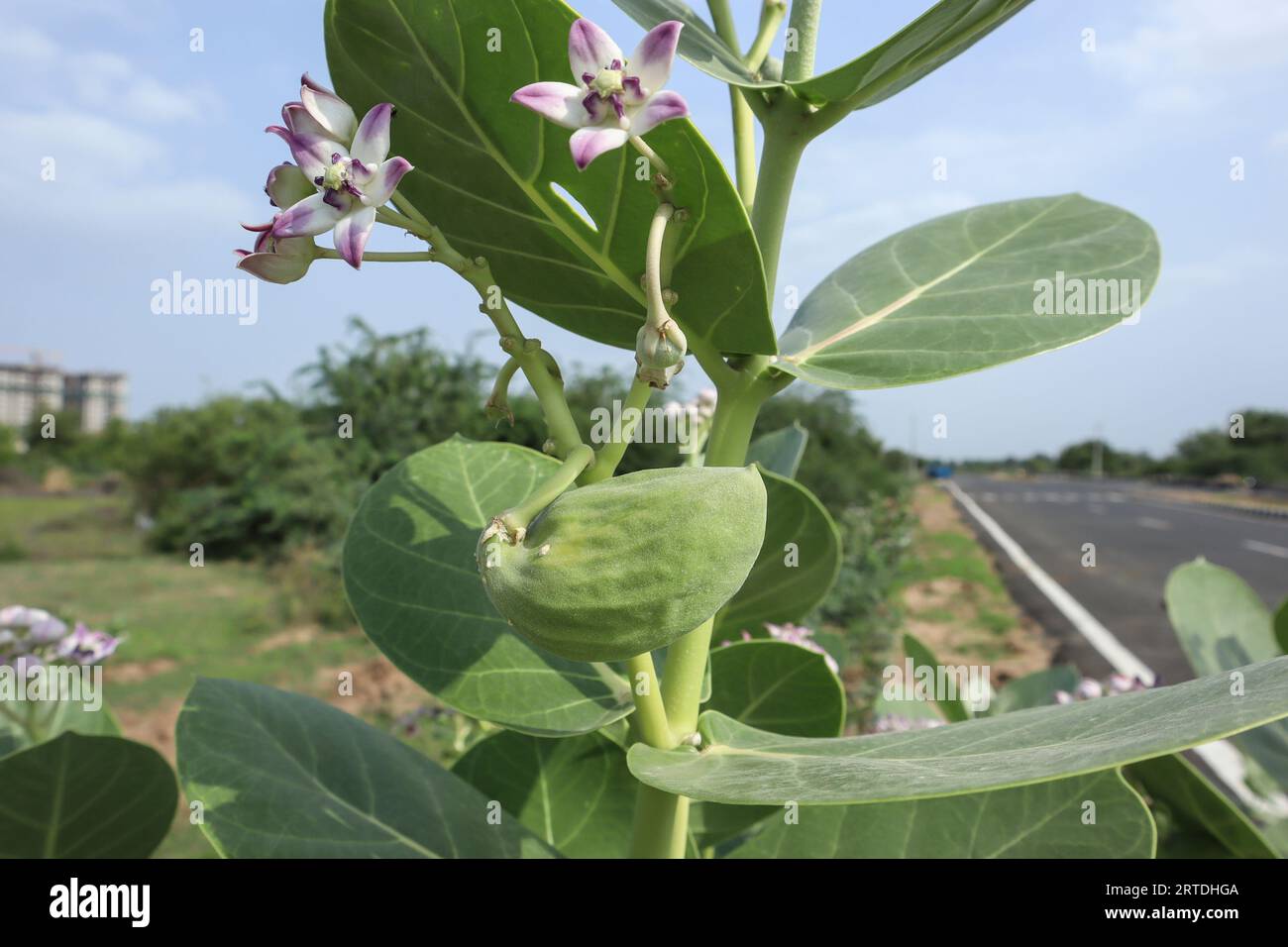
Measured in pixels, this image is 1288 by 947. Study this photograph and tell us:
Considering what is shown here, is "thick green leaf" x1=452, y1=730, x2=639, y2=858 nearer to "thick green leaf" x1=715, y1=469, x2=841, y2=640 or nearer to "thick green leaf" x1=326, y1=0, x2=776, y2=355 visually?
"thick green leaf" x1=715, y1=469, x2=841, y2=640

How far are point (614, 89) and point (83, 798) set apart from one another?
0.95 metres

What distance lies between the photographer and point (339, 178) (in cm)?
60

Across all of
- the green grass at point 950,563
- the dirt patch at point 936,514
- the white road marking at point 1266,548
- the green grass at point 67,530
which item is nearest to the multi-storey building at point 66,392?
the green grass at point 67,530

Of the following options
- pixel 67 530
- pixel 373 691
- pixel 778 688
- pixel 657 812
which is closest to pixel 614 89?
pixel 657 812

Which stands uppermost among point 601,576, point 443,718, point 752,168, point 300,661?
point 752,168

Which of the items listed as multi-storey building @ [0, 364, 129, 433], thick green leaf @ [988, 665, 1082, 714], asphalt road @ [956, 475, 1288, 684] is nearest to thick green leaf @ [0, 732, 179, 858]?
thick green leaf @ [988, 665, 1082, 714]

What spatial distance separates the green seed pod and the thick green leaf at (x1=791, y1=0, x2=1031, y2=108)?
1.15 feet

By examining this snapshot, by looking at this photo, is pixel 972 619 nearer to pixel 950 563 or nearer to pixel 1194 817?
pixel 950 563

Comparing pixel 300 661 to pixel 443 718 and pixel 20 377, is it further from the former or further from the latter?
pixel 20 377

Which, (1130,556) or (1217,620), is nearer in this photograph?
(1217,620)

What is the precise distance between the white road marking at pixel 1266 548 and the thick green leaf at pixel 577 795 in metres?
21.5
